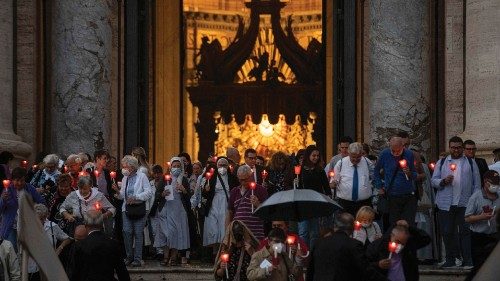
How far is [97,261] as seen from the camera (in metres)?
20.4

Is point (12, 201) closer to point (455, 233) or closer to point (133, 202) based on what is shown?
point (133, 202)

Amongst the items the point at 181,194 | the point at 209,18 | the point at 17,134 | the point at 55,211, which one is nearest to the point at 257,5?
the point at 209,18

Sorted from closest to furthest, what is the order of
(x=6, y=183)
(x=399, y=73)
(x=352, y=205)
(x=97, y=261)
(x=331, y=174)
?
(x=97, y=261), (x=6, y=183), (x=352, y=205), (x=331, y=174), (x=399, y=73)

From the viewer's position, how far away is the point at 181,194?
2733 centimetres

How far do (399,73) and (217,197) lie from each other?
14.2ft

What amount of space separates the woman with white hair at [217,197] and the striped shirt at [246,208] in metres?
1.53

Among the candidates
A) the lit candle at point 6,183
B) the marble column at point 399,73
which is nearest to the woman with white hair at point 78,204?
the lit candle at point 6,183

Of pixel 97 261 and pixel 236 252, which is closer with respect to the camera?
pixel 97 261

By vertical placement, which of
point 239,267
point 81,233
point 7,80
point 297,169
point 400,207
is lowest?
point 239,267

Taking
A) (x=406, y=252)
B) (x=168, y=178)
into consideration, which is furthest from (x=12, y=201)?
(x=406, y=252)

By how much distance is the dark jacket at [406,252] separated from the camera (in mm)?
20547

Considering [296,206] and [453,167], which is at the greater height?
[453,167]

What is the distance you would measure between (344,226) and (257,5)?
65.6 ft

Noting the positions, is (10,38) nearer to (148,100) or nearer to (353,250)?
(148,100)
